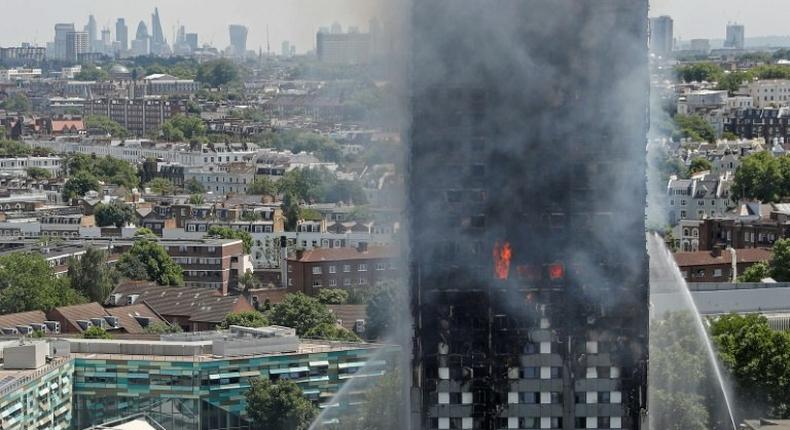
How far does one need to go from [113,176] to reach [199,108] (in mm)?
50759

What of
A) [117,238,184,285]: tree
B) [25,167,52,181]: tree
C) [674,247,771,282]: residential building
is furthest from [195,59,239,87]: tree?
[674,247,771,282]: residential building

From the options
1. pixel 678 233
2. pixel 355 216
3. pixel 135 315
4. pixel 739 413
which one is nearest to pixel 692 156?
pixel 678 233

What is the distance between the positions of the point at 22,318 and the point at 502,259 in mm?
30687

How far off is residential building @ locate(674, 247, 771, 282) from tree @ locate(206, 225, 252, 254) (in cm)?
1519

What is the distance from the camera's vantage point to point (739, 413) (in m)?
42.9

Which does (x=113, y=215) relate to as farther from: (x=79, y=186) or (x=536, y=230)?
(x=536, y=230)

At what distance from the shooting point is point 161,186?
341 feet

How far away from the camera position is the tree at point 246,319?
2111 inches

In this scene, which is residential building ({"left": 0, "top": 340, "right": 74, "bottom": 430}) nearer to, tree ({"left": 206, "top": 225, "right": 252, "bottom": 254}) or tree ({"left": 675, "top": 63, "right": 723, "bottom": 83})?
tree ({"left": 206, "top": 225, "right": 252, "bottom": 254})

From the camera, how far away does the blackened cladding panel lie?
88.3ft

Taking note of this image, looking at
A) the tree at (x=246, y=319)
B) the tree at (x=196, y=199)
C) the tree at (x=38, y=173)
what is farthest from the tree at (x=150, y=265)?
the tree at (x=38, y=173)

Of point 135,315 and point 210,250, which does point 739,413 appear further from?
point 210,250

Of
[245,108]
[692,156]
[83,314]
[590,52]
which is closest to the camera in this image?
[590,52]

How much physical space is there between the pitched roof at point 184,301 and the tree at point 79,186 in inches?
1344
